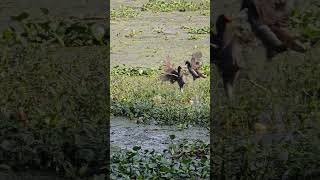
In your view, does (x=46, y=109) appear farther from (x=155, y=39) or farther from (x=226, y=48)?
(x=155, y=39)

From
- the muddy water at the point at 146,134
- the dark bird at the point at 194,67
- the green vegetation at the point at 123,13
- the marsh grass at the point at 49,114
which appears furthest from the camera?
the green vegetation at the point at 123,13

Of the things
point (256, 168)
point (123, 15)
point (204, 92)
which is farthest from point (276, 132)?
point (123, 15)

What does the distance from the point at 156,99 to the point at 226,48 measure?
247cm

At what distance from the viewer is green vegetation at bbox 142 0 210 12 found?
7.96m

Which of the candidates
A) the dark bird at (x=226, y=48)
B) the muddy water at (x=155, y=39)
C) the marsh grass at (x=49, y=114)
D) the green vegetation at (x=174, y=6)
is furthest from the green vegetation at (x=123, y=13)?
the dark bird at (x=226, y=48)

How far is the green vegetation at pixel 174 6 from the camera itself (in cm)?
796

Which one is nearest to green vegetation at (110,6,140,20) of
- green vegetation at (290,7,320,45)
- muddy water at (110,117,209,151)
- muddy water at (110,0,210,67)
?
muddy water at (110,0,210,67)

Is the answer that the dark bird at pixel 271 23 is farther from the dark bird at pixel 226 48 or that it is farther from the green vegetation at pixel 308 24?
the green vegetation at pixel 308 24

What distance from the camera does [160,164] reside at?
3.12 meters

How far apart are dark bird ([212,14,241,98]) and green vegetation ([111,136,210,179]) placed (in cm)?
73

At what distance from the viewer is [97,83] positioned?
3145 mm

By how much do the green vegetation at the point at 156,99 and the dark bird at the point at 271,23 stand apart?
1.89 meters

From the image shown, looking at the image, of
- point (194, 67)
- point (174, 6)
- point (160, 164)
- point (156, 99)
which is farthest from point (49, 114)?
point (174, 6)

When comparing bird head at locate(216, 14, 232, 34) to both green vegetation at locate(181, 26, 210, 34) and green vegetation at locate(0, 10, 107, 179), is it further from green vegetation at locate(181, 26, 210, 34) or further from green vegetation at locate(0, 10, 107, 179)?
green vegetation at locate(181, 26, 210, 34)
